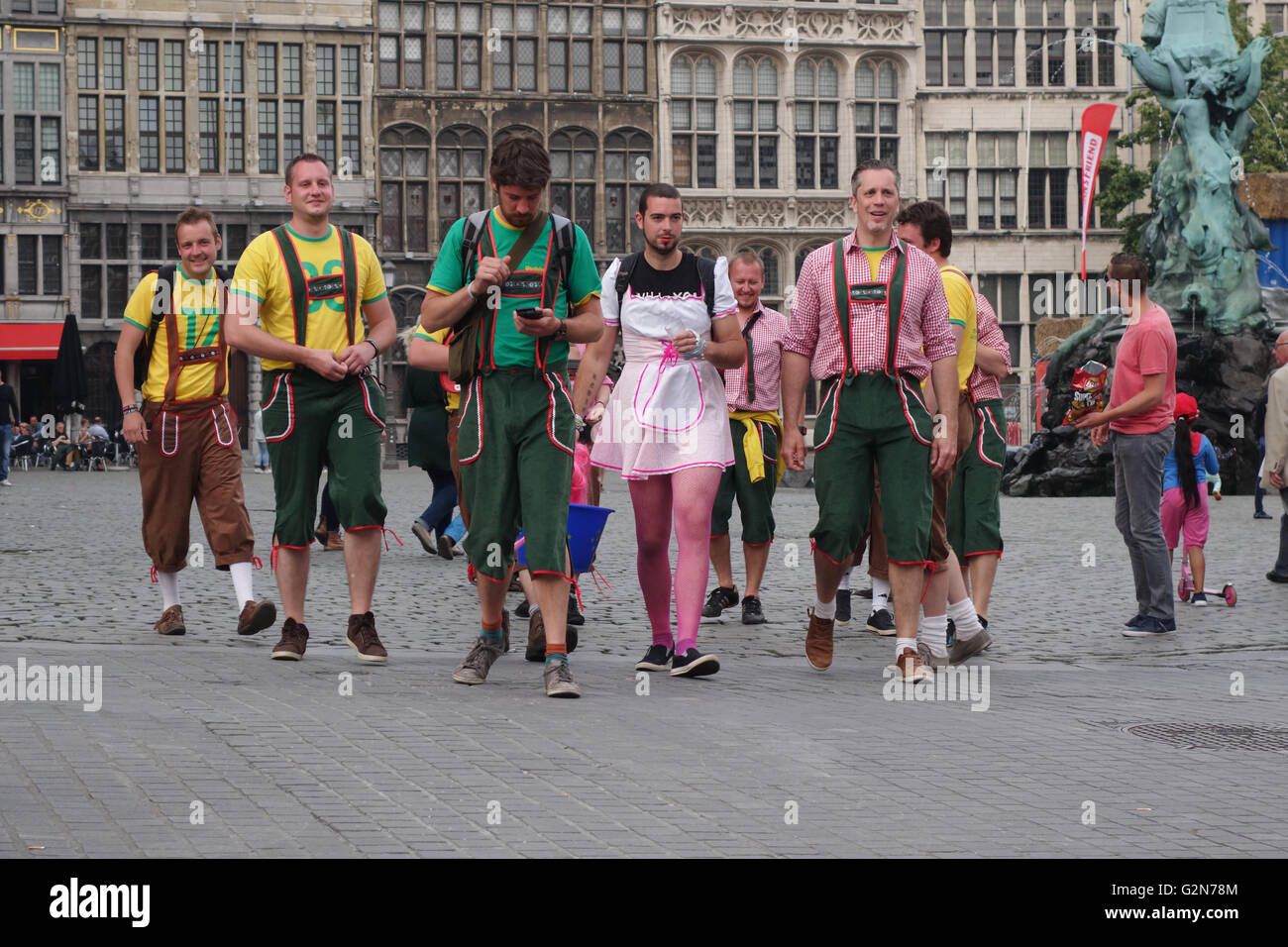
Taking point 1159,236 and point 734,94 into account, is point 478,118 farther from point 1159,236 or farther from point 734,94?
point 1159,236

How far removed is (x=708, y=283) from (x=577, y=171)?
145 ft

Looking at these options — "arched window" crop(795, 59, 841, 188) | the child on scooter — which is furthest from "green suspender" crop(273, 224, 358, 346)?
"arched window" crop(795, 59, 841, 188)

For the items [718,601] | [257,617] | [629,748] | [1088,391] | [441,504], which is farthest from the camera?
[441,504]

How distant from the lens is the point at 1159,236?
28.7 meters

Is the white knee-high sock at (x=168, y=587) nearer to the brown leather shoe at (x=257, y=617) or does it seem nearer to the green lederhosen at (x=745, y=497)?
the brown leather shoe at (x=257, y=617)

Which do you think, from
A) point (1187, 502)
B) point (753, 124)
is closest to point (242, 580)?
point (1187, 502)

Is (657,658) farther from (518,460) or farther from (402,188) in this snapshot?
(402,188)

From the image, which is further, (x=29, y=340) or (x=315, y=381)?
(x=29, y=340)

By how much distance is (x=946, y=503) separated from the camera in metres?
9.16

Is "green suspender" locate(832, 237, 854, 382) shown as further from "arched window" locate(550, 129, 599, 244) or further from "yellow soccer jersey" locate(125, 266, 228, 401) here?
"arched window" locate(550, 129, 599, 244)

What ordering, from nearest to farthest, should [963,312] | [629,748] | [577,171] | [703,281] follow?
1. [629,748]
2. [703,281]
3. [963,312]
4. [577,171]

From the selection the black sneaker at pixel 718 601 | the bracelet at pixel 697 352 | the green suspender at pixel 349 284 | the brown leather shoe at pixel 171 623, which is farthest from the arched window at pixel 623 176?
the bracelet at pixel 697 352

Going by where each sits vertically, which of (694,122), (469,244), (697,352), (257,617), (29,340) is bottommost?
(257,617)

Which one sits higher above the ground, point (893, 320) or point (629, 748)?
point (893, 320)
